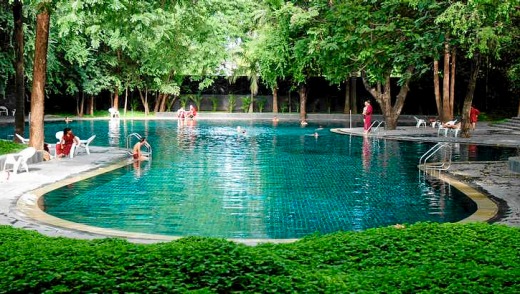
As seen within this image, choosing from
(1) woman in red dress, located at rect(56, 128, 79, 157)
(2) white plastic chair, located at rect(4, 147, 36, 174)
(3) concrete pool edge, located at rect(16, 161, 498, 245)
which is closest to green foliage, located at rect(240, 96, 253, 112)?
(1) woman in red dress, located at rect(56, 128, 79, 157)

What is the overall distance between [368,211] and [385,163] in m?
8.78

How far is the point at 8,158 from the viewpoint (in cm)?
1795

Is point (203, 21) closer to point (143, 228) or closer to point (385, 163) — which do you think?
point (385, 163)

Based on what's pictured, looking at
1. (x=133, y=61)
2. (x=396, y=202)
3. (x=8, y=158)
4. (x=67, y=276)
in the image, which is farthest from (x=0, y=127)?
(x=67, y=276)

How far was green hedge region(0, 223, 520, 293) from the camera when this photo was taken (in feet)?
17.8

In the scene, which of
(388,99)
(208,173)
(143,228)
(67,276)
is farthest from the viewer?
(388,99)

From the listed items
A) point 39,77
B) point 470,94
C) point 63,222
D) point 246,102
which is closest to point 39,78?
point 39,77

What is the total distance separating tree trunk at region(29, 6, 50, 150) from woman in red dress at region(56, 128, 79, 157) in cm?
63

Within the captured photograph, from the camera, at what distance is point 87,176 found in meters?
18.7

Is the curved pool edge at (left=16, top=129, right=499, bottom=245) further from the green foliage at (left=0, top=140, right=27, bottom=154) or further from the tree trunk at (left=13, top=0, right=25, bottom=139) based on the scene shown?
the tree trunk at (left=13, top=0, right=25, bottom=139)

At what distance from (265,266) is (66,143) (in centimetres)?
Result: 1785

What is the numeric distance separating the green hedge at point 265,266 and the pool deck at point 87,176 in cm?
356

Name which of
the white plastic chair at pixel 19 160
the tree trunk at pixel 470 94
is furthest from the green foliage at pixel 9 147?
the tree trunk at pixel 470 94

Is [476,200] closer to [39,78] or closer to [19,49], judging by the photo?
[39,78]
